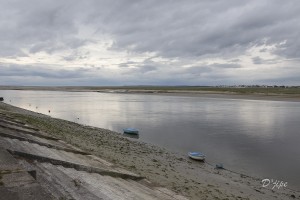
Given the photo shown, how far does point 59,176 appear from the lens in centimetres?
802

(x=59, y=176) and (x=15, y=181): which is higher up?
(x=15, y=181)

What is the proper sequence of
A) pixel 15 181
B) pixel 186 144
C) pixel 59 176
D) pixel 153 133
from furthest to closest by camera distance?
pixel 153 133 < pixel 186 144 < pixel 59 176 < pixel 15 181

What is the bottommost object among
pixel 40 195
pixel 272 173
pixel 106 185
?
pixel 272 173

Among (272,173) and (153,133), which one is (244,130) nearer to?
(153,133)

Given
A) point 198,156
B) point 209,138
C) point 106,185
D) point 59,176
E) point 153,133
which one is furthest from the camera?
point 153,133

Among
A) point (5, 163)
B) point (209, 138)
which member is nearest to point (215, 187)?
point (5, 163)

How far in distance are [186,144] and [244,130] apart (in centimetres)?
1003

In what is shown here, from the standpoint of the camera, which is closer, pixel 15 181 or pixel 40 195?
pixel 40 195
